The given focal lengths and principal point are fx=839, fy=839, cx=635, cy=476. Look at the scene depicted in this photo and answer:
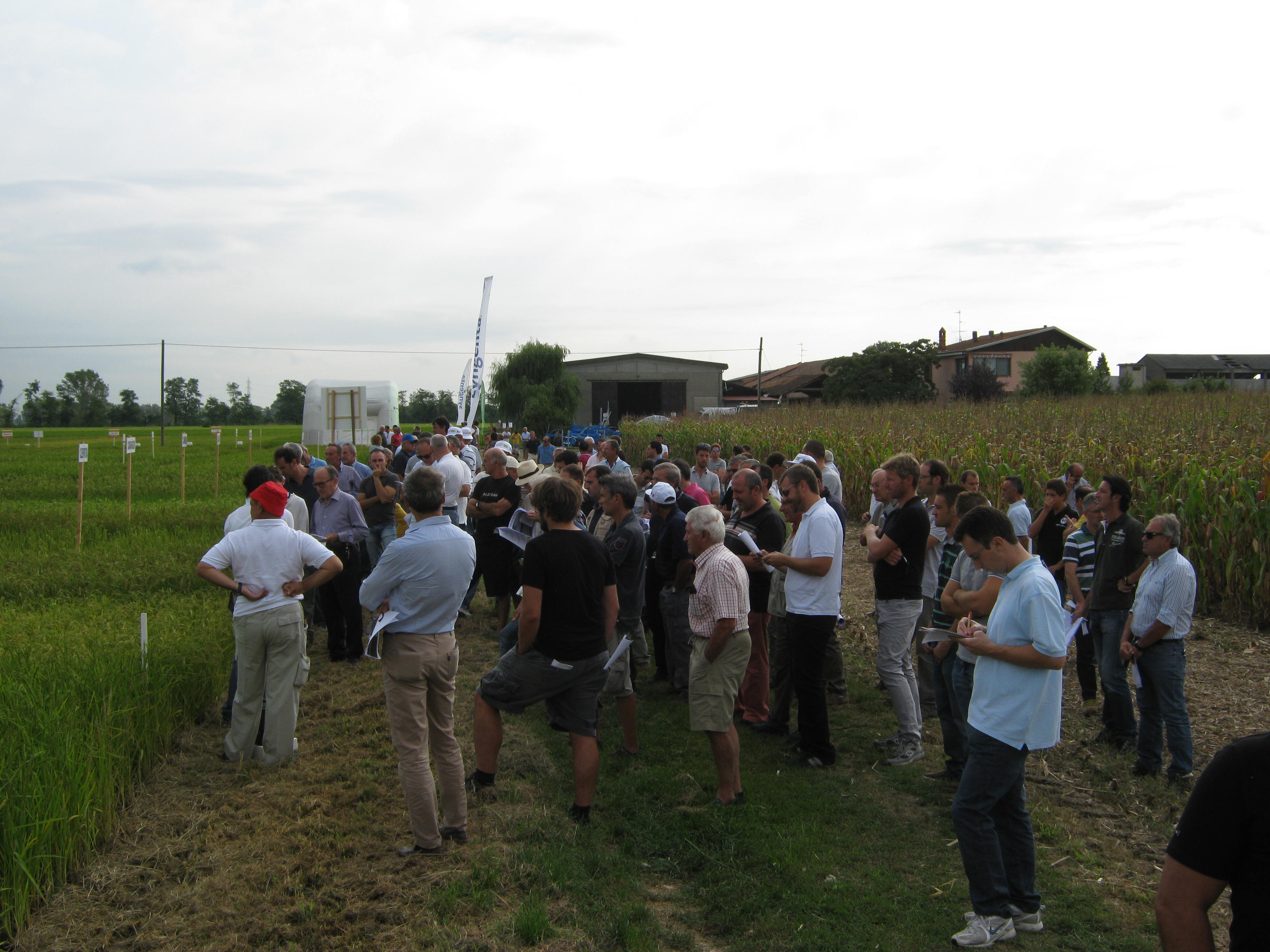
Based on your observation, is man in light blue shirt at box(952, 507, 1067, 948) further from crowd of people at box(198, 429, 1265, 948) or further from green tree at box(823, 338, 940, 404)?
green tree at box(823, 338, 940, 404)

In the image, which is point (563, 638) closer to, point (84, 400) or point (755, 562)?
point (755, 562)

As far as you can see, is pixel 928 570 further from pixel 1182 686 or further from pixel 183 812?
pixel 183 812

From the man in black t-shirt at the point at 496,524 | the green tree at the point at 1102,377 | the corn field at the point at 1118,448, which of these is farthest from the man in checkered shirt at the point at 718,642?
the green tree at the point at 1102,377

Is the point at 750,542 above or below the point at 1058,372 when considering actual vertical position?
below

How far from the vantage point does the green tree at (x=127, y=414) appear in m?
83.4

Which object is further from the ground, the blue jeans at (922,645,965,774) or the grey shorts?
the grey shorts

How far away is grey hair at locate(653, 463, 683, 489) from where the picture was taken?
25.0 ft

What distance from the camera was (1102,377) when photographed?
47.0m

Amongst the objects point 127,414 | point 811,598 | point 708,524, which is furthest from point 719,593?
point 127,414

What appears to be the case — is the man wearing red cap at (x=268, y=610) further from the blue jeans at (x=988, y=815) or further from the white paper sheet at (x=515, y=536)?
the blue jeans at (x=988, y=815)

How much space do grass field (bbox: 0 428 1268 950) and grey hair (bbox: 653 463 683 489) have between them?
6.32 ft

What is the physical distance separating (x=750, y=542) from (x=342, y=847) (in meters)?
3.20

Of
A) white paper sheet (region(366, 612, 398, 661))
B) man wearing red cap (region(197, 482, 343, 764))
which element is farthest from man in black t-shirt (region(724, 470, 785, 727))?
man wearing red cap (region(197, 482, 343, 764))

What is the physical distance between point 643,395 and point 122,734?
6224 cm
